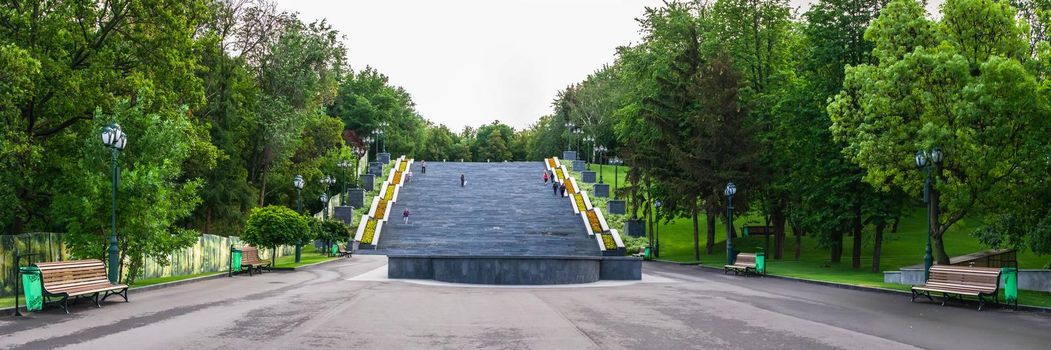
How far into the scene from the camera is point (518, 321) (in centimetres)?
1366

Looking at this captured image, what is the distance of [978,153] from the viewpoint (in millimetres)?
20766

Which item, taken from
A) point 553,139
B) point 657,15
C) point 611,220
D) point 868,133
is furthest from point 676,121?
point 553,139

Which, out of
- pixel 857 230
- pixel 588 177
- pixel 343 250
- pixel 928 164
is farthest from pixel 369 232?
pixel 928 164

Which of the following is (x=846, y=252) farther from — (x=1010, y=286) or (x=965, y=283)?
(x=1010, y=286)

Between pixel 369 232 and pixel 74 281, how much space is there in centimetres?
3353

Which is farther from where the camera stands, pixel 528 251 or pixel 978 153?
pixel 528 251

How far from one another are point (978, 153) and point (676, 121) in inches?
880

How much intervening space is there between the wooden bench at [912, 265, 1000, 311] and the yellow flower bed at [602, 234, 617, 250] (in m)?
25.8

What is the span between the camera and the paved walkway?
431 inches

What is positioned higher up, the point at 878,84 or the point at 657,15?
the point at 657,15

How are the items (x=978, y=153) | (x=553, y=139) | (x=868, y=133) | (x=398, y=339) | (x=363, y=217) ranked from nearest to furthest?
1. (x=398, y=339)
2. (x=978, y=153)
3. (x=868, y=133)
4. (x=363, y=217)
5. (x=553, y=139)

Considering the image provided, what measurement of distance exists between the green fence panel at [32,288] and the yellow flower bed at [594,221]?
118ft

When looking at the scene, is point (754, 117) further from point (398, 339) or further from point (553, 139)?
point (553, 139)

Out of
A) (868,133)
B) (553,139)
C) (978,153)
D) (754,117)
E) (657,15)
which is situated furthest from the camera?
(553,139)
